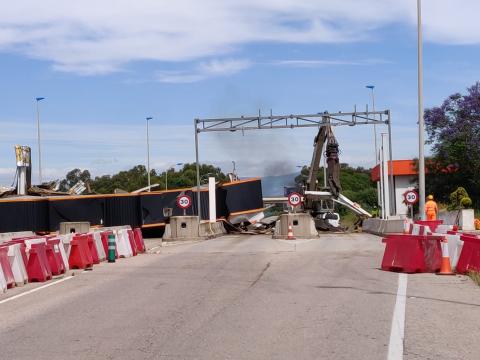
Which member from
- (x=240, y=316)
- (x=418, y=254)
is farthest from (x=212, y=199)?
(x=240, y=316)

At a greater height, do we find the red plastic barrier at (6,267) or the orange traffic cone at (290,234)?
the red plastic barrier at (6,267)

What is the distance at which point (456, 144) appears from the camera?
54.1m

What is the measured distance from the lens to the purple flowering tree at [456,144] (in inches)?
2067

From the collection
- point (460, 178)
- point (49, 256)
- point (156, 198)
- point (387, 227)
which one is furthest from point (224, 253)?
point (460, 178)

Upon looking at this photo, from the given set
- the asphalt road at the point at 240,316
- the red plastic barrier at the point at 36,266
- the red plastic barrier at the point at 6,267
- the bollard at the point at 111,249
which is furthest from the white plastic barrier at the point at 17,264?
the bollard at the point at 111,249

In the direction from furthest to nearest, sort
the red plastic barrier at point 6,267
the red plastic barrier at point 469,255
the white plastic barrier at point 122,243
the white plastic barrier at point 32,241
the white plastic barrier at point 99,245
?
1. the white plastic barrier at point 122,243
2. the white plastic barrier at point 99,245
3. the white plastic barrier at point 32,241
4. the red plastic barrier at point 469,255
5. the red plastic barrier at point 6,267

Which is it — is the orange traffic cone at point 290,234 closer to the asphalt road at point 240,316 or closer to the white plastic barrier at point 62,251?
the asphalt road at point 240,316

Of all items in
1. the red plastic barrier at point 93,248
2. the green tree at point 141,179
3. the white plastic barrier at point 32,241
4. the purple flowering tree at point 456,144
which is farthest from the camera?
the green tree at point 141,179

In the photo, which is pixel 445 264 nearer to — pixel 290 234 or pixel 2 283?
pixel 2 283

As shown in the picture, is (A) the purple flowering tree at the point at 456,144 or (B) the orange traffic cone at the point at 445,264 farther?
(A) the purple flowering tree at the point at 456,144

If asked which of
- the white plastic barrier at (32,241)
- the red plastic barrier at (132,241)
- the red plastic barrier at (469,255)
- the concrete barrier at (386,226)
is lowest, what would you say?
the concrete barrier at (386,226)

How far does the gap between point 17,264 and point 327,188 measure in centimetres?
2885

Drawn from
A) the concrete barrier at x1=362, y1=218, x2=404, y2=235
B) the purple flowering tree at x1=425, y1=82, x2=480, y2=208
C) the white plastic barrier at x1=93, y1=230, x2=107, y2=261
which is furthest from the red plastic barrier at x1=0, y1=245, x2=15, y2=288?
the purple flowering tree at x1=425, y1=82, x2=480, y2=208

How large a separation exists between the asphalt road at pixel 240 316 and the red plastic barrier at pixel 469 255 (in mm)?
609
